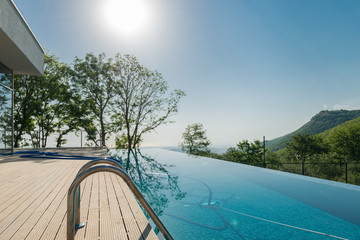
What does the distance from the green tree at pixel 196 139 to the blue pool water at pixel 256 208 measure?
1874 cm

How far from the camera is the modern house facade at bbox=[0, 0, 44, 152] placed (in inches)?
176

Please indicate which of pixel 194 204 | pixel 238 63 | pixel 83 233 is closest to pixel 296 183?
pixel 194 204

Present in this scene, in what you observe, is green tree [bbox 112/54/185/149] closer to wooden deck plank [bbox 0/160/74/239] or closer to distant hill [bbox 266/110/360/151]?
wooden deck plank [bbox 0/160/74/239]

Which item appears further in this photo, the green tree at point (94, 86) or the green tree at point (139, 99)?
the green tree at point (139, 99)

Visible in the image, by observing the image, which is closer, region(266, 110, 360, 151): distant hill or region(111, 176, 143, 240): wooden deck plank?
region(111, 176, 143, 240): wooden deck plank

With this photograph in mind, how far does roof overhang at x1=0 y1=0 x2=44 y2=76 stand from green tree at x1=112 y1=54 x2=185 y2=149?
35.1 ft

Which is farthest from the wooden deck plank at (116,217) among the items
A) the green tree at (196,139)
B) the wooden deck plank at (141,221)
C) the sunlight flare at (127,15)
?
the green tree at (196,139)

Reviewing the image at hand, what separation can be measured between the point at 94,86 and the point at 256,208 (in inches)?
635

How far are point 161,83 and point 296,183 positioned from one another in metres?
15.2

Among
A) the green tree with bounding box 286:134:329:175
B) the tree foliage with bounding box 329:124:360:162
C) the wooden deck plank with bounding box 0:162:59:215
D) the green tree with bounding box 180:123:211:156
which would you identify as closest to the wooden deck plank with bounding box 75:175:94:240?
the wooden deck plank with bounding box 0:162:59:215

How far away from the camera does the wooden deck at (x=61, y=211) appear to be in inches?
66.8

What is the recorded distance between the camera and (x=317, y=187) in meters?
5.16

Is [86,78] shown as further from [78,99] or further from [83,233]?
[83,233]

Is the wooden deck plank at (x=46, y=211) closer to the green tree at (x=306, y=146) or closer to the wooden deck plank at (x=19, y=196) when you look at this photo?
the wooden deck plank at (x=19, y=196)
